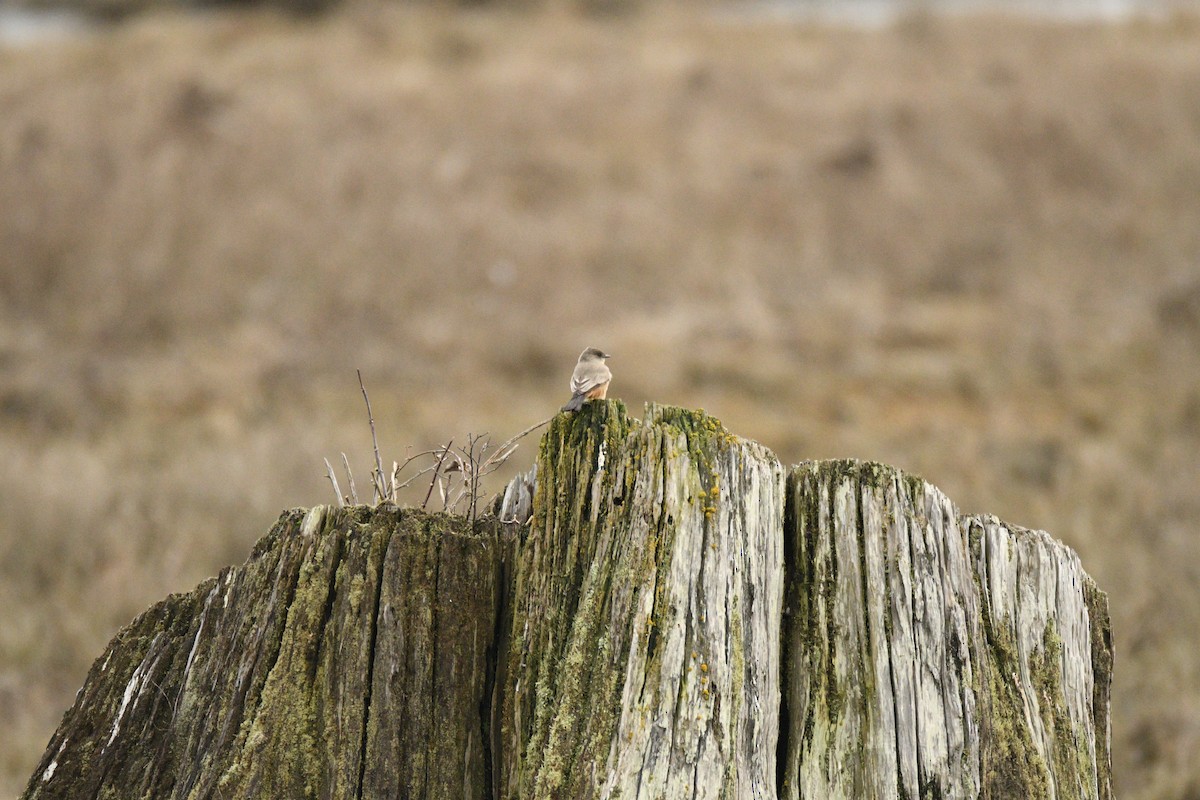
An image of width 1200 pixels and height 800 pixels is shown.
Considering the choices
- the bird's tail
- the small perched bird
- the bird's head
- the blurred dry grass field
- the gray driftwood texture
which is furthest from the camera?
the blurred dry grass field

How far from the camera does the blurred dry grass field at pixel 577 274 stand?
33.7 ft

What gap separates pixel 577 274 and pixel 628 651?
→ 15.9 m

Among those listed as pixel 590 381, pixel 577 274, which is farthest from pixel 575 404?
pixel 577 274

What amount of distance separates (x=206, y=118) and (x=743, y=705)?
20138 mm

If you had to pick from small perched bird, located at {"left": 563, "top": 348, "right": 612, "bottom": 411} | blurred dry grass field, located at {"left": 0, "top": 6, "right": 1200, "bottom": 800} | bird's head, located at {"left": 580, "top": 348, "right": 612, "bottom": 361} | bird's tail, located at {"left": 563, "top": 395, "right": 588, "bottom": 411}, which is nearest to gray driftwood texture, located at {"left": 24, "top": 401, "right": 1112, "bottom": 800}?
bird's tail, located at {"left": 563, "top": 395, "right": 588, "bottom": 411}

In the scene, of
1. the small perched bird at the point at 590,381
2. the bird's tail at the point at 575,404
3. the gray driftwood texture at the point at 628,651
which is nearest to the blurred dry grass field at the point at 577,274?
the gray driftwood texture at the point at 628,651

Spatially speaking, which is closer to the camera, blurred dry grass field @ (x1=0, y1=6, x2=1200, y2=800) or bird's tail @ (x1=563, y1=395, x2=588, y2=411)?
bird's tail @ (x1=563, y1=395, x2=588, y2=411)

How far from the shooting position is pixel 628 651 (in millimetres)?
2633

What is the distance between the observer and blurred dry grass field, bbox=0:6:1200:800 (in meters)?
10.3

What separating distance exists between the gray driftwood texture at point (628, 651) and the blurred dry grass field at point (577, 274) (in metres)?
4.27

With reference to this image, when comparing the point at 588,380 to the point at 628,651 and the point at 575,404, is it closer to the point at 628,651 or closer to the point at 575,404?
the point at 575,404

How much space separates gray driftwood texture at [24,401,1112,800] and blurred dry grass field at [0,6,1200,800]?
4269 mm

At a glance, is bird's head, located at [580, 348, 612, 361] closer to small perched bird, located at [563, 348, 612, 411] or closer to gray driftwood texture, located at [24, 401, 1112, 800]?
small perched bird, located at [563, 348, 612, 411]

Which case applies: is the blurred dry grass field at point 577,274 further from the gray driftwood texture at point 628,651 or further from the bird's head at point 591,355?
the bird's head at point 591,355
